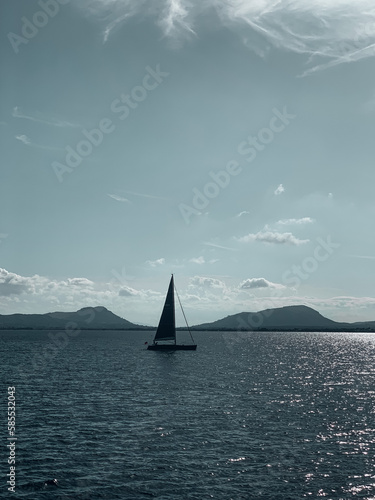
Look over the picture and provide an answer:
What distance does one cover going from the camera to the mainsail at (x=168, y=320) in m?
120

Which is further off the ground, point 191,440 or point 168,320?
point 168,320

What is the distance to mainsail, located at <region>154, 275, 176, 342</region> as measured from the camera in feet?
395

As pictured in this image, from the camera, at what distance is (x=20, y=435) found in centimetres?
4006

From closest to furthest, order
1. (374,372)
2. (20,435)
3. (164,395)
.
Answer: (20,435) < (164,395) < (374,372)

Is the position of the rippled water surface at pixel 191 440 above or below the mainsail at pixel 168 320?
below

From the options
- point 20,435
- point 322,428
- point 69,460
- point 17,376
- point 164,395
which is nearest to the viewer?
point 69,460

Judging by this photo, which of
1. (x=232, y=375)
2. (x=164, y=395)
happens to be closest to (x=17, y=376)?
(x=164, y=395)

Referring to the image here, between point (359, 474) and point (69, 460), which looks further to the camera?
point (69, 460)

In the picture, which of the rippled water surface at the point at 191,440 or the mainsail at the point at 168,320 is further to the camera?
the mainsail at the point at 168,320

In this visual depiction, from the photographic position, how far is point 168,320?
12056cm

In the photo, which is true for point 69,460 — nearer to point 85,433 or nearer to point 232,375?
point 85,433

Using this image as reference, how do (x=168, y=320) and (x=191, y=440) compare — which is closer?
(x=191, y=440)

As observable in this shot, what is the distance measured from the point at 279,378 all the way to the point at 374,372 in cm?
3138

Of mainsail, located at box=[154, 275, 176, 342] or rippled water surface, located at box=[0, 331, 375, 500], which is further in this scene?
mainsail, located at box=[154, 275, 176, 342]
